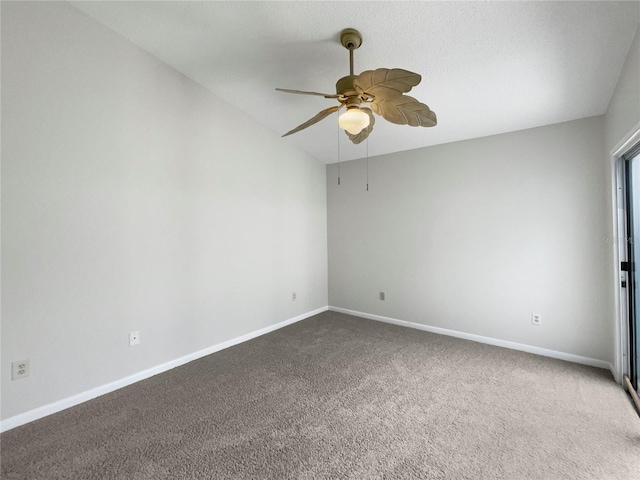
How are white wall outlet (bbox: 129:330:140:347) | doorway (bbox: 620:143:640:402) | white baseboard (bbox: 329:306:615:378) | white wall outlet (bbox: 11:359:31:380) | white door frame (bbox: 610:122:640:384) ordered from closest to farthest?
white wall outlet (bbox: 11:359:31:380)
doorway (bbox: 620:143:640:402)
white door frame (bbox: 610:122:640:384)
white wall outlet (bbox: 129:330:140:347)
white baseboard (bbox: 329:306:615:378)

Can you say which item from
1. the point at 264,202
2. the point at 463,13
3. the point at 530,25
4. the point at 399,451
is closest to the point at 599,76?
the point at 530,25

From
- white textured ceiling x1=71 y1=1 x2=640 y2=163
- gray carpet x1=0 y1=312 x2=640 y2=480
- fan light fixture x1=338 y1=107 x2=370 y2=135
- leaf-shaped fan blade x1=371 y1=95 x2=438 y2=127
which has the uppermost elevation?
white textured ceiling x1=71 y1=1 x2=640 y2=163

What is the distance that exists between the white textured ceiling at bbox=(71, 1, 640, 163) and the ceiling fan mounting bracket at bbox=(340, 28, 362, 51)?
0.13 feet

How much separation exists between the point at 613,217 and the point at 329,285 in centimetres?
340

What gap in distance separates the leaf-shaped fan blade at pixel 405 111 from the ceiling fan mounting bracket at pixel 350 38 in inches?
23.3

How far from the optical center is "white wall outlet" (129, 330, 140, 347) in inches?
95.7

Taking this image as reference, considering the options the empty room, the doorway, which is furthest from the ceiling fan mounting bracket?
the doorway

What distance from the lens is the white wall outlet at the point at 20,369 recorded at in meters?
1.85

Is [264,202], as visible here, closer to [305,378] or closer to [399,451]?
[305,378]

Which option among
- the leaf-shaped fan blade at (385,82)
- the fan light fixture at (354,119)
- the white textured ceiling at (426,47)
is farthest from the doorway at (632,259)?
the fan light fixture at (354,119)

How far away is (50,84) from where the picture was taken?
6.61 feet

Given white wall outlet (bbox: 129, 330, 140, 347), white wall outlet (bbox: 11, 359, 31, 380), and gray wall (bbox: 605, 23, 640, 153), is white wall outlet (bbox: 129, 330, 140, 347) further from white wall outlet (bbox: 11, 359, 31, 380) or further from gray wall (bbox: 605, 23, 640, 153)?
gray wall (bbox: 605, 23, 640, 153)

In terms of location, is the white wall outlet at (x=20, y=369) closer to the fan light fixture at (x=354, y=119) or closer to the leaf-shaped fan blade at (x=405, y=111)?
the fan light fixture at (x=354, y=119)

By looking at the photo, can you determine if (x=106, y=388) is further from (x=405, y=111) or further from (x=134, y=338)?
(x=405, y=111)
